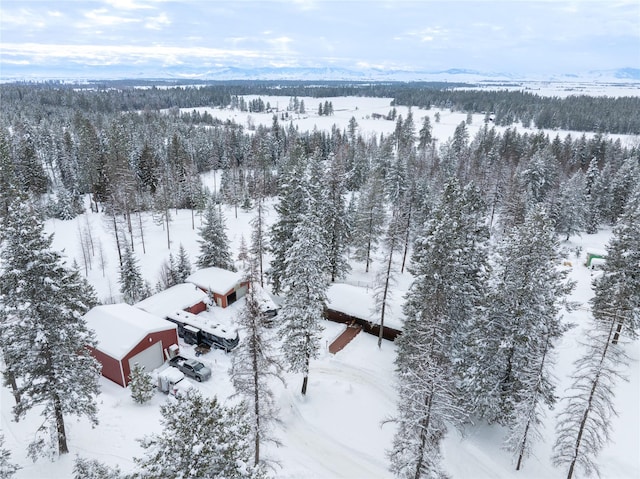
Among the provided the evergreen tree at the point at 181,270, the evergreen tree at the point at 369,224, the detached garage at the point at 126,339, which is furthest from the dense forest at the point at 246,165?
the detached garage at the point at 126,339

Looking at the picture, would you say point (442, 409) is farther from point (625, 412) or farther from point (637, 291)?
point (637, 291)

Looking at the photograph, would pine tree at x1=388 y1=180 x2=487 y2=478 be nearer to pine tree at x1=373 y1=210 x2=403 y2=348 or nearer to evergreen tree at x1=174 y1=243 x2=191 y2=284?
pine tree at x1=373 y1=210 x2=403 y2=348

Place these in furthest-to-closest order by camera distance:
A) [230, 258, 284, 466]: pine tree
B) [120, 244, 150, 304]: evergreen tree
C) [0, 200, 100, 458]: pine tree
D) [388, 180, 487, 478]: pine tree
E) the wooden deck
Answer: [120, 244, 150, 304]: evergreen tree
the wooden deck
[388, 180, 487, 478]: pine tree
[230, 258, 284, 466]: pine tree
[0, 200, 100, 458]: pine tree

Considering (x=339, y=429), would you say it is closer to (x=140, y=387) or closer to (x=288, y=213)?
(x=140, y=387)

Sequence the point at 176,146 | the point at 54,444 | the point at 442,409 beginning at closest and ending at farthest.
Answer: the point at 442,409 < the point at 54,444 < the point at 176,146

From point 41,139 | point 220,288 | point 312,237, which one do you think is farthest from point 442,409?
point 41,139

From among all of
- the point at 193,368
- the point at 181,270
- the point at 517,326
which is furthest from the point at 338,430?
the point at 181,270

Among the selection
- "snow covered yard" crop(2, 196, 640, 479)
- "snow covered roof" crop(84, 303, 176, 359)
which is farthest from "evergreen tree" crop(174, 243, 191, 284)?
"snow covered yard" crop(2, 196, 640, 479)
